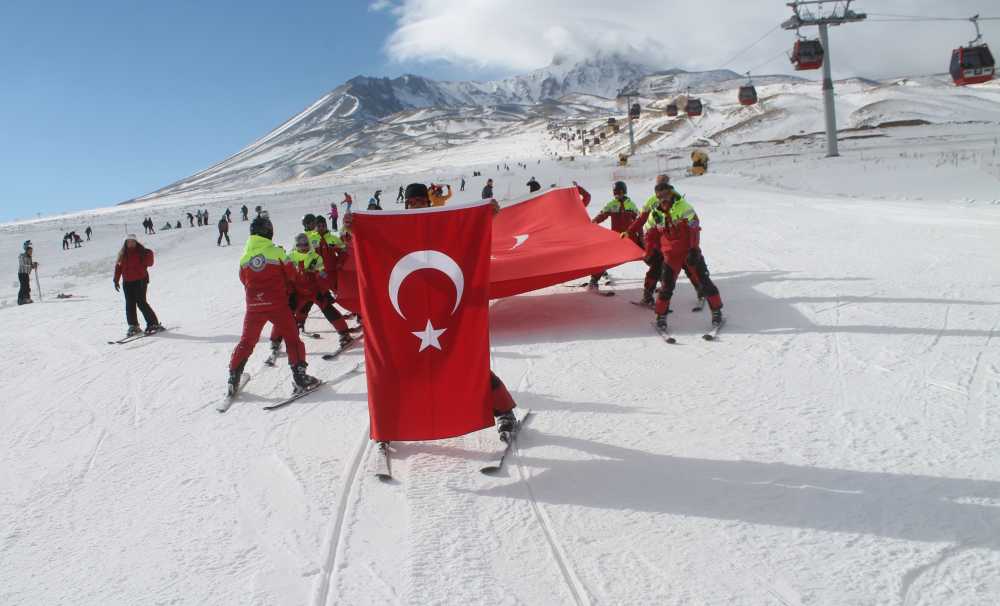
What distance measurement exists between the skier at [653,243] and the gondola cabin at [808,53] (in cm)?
2478

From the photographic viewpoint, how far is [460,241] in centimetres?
427

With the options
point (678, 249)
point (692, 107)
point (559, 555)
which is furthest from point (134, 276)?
point (692, 107)

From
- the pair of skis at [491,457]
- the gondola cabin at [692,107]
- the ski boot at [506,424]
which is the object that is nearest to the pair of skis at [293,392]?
the pair of skis at [491,457]

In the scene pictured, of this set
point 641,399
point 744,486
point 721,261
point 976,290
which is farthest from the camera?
point 721,261

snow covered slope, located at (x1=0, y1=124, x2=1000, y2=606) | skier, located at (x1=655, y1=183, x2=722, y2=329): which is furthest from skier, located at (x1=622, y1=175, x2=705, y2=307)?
snow covered slope, located at (x1=0, y1=124, x2=1000, y2=606)

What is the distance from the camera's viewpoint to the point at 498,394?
4.49 meters

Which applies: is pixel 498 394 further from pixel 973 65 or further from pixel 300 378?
pixel 973 65

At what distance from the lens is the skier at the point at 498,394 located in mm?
4488

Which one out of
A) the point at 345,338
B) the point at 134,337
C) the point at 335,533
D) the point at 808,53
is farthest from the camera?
the point at 808,53

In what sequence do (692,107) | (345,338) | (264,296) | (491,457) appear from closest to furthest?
(491,457) → (264,296) → (345,338) → (692,107)

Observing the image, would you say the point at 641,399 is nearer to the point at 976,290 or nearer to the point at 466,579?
the point at 466,579

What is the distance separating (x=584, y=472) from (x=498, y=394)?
77cm

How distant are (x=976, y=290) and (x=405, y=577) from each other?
7.34m

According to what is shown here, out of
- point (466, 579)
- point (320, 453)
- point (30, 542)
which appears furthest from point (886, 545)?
point (30, 542)
